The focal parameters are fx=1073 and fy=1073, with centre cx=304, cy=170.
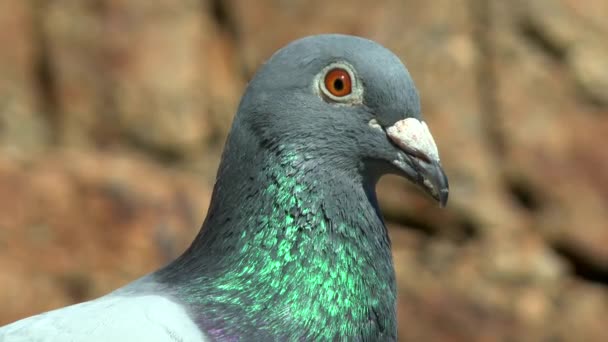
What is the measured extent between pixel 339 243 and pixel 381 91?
48 centimetres

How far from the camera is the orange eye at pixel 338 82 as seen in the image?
128 inches

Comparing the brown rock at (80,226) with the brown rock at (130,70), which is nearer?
the brown rock at (80,226)

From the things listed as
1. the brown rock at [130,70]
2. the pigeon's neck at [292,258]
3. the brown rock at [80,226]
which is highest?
the brown rock at [130,70]

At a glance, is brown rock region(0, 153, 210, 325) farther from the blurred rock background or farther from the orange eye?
the orange eye

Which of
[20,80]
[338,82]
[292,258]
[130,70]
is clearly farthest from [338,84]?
[20,80]

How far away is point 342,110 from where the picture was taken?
3.30m

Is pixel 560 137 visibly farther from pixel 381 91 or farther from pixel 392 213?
pixel 381 91

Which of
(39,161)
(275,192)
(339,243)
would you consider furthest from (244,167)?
(39,161)

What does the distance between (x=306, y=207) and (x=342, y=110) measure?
326 mm

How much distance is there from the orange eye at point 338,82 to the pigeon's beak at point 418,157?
18 centimetres

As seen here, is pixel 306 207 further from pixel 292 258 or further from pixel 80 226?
pixel 80 226

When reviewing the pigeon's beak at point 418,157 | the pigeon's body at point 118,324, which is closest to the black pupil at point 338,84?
the pigeon's beak at point 418,157

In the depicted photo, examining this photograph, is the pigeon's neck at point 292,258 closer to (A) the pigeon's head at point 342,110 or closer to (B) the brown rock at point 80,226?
(A) the pigeon's head at point 342,110

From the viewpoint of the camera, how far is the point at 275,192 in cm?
322
